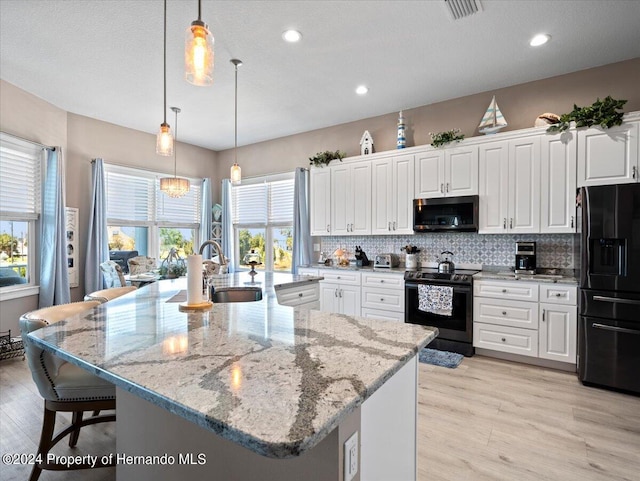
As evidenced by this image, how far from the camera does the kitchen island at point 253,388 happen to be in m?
0.74

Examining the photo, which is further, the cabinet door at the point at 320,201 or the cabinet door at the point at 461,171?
the cabinet door at the point at 320,201

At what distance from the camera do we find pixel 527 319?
331cm

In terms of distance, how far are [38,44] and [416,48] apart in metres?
3.29

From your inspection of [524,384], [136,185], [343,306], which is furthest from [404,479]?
[136,185]

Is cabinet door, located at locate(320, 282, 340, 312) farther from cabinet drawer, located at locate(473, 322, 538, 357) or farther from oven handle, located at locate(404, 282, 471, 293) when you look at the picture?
cabinet drawer, located at locate(473, 322, 538, 357)

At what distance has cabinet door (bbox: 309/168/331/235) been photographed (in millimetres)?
4902

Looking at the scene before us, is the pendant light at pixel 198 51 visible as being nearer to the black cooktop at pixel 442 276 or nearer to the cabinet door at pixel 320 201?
the black cooktop at pixel 442 276

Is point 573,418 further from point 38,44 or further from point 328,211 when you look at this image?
point 38,44

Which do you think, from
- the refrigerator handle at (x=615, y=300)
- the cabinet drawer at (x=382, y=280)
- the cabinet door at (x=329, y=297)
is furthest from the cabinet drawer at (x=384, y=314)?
the refrigerator handle at (x=615, y=300)

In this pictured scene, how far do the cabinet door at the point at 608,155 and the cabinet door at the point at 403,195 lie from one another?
1.66 metres

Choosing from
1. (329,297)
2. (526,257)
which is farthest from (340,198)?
(526,257)

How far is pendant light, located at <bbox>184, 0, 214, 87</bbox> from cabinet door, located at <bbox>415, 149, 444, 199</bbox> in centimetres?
308

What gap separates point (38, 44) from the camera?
2939 millimetres

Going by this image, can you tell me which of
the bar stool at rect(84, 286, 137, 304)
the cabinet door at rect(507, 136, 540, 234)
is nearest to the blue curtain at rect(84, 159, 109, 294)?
the bar stool at rect(84, 286, 137, 304)
